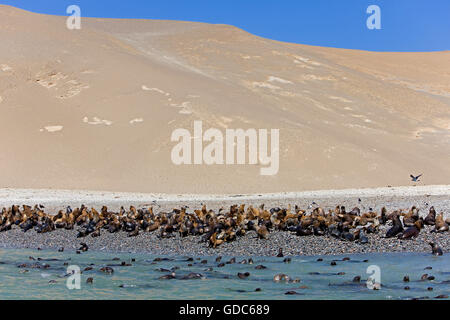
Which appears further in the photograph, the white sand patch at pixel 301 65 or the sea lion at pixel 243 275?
the white sand patch at pixel 301 65

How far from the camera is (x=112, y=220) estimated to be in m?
15.3

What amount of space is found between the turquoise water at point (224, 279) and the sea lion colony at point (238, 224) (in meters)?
1.38

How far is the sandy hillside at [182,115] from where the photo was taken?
29938mm

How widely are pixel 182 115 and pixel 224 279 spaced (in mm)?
25573

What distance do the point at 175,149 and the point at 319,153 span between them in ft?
26.2

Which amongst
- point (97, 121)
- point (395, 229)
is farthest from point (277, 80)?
point (395, 229)

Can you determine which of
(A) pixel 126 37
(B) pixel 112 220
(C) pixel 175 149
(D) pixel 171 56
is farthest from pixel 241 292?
(A) pixel 126 37

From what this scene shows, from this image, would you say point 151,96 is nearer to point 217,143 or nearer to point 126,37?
point 217,143

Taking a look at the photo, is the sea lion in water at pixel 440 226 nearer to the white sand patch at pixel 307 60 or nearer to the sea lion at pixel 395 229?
the sea lion at pixel 395 229

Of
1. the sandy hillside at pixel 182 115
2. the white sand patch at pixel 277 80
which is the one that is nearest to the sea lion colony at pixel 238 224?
the sandy hillside at pixel 182 115

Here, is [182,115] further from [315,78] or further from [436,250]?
[436,250]

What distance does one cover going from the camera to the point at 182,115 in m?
34.8

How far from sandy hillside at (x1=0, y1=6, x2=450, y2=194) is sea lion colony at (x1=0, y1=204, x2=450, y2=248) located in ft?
39.4
